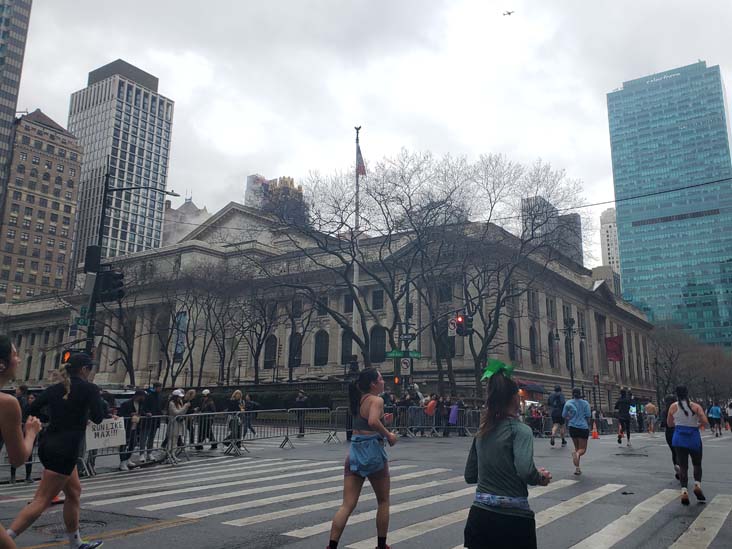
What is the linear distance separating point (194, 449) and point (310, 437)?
5304mm

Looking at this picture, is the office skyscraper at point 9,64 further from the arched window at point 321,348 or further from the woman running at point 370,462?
the woman running at point 370,462

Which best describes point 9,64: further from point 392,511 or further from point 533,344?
point 392,511

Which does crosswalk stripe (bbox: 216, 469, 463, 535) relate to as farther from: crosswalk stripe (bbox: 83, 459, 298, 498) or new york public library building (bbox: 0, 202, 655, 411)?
new york public library building (bbox: 0, 202, 655, 411)

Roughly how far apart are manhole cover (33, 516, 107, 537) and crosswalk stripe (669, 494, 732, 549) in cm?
639

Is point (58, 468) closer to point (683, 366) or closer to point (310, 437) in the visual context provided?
point (310, 437)

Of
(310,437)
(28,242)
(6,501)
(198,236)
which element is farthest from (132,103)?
(6,501)

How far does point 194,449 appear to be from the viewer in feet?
63.0

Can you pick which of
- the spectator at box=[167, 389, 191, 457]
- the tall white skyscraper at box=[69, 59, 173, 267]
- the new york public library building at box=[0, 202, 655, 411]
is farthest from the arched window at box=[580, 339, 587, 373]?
the tall white skyscraper at box=[69, 59, 173, 267]

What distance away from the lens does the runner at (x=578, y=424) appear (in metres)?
12.7

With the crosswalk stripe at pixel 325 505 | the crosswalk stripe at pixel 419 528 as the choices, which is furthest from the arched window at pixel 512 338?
the crosswalk stripe at pixel 419 528

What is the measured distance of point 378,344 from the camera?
59.0 m

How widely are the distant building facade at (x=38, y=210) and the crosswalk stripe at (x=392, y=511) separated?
359 feet

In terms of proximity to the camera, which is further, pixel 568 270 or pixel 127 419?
pixel 568 270

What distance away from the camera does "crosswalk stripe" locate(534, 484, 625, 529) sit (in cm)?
809
